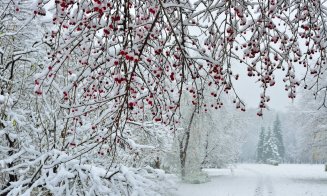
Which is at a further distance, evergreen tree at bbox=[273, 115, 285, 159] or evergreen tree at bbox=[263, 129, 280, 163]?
evergreen tree at bbox=[273, 115, 285, 159]

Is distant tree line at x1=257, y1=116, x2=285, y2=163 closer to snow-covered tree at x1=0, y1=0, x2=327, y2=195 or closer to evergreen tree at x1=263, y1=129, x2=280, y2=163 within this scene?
evergreen tree at x1=263, y1=129, x2=280, y2=163

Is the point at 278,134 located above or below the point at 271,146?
above

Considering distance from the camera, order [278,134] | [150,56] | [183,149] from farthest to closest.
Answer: [278,134] < [183,149] < [150,56]

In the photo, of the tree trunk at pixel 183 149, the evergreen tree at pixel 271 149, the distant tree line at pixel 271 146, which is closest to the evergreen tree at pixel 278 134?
the distant tree line at pixel 271 146

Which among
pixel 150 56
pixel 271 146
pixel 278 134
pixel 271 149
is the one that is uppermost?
pixel 150 56

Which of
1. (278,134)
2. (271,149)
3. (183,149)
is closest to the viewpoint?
(183,149)

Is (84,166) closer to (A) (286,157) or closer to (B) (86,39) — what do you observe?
(B) (86,39)

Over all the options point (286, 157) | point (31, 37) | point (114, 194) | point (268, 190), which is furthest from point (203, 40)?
point (286, 157)

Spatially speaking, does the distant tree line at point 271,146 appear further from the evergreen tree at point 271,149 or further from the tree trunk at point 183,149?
the tree trunk at point 183,149

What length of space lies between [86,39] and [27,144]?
448 centimetres

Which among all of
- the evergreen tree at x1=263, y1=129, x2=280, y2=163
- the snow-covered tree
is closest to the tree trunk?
A: the snow-covered tree

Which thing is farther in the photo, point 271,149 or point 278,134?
point 278,134

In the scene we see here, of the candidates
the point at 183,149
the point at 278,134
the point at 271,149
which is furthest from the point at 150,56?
the point at 278,134

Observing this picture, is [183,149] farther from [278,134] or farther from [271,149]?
[278,134]
